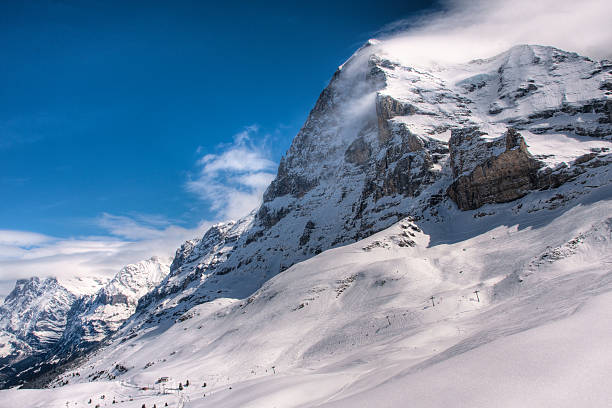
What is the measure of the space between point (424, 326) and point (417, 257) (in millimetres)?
32855

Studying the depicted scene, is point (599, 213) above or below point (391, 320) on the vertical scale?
above

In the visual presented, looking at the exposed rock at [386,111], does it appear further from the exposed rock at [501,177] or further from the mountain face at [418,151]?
the exposed rock at [501,177]

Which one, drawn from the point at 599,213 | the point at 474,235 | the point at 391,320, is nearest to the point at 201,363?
the point at 391,320

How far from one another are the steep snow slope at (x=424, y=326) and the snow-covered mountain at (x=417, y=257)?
0.17 m

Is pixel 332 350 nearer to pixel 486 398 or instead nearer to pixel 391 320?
pixel 391 320

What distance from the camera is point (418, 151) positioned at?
10900cm

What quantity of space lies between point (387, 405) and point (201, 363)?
57123mm

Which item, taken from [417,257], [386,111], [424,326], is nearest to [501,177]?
[417,257]

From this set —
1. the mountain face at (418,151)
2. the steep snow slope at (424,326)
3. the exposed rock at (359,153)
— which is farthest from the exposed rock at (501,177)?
the exposed rock at (359,153)

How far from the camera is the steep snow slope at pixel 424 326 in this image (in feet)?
23.1

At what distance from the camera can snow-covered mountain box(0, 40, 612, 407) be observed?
18.5m

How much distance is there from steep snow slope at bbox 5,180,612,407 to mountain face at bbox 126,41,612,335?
9733 millimetres

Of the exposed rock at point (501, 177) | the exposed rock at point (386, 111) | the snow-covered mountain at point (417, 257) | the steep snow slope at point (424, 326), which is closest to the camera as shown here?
the steep snow slope at point (424, 326)

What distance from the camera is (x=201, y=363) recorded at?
5672 cm
